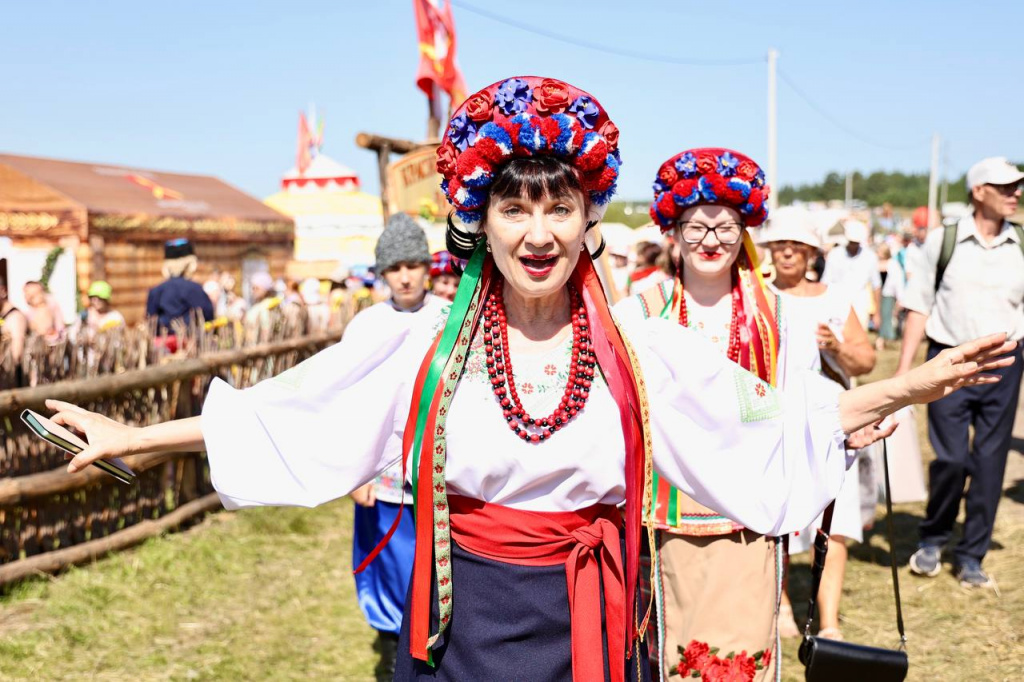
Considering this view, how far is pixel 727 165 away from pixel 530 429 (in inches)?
73.7

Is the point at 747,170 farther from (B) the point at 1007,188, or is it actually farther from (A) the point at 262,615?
(A) the point at 262,615

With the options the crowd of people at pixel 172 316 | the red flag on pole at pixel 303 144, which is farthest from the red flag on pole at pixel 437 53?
the red flag on pole at pixel 303 144

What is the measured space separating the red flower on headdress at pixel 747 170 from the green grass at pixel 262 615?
93.9 inches

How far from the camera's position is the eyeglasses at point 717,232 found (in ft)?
12.3

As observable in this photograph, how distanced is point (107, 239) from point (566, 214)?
16.1 metres

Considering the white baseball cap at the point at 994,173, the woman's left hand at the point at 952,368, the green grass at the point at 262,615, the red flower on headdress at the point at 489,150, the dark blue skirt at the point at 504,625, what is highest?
the white baseball cap at the point at 994,173

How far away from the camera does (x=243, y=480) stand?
2.41m

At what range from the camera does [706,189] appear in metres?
3.75

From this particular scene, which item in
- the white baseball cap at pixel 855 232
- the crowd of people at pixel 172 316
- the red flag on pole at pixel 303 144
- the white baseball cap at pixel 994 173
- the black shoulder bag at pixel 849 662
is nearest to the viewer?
the black shoulder bag at pixel 849 662

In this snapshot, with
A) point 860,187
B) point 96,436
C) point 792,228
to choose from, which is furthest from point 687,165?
point 860,187

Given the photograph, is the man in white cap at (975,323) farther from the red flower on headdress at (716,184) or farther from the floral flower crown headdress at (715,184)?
the red flower on headdress at (716,184)

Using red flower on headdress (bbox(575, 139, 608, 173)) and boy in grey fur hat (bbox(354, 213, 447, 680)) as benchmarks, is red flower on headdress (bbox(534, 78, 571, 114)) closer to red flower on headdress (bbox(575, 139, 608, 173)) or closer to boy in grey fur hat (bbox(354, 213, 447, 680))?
red flower on headdress (bbox(575, 139, 608, 173))

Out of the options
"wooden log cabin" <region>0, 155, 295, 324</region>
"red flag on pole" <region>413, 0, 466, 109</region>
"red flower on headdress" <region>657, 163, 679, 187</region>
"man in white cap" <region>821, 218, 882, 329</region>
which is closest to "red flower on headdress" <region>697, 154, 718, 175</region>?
"red flower on headdress" <region>657, 163, 679, 187</region>

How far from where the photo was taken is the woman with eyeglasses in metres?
3.37
